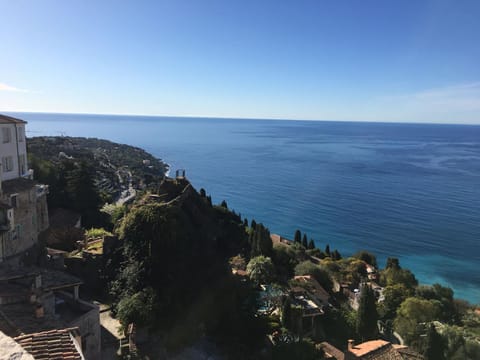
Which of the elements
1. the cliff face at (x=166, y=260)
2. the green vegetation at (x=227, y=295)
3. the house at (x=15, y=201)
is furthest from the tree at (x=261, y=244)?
the house at (x=15, y=201)

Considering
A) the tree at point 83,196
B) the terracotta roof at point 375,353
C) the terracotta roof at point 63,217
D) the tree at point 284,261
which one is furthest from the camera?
the tree at point 83,196

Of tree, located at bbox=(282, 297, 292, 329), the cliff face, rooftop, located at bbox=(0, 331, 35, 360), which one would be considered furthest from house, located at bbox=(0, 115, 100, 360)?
tree, located at bbox=(282, 297, 292, 329)

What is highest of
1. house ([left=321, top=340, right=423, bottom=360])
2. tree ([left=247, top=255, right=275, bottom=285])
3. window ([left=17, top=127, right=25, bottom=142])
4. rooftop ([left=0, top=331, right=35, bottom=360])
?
window ([left=17, top=127, right=25, bottom=142])

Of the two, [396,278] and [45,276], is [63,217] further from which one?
[396,278]

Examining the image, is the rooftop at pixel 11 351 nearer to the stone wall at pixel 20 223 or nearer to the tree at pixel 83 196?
the stone wall at pixel 20 223

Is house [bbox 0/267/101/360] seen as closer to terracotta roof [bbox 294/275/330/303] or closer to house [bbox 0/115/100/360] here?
house [bbox 0/115/100/360]

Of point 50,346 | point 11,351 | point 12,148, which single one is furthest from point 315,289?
point 11,351
